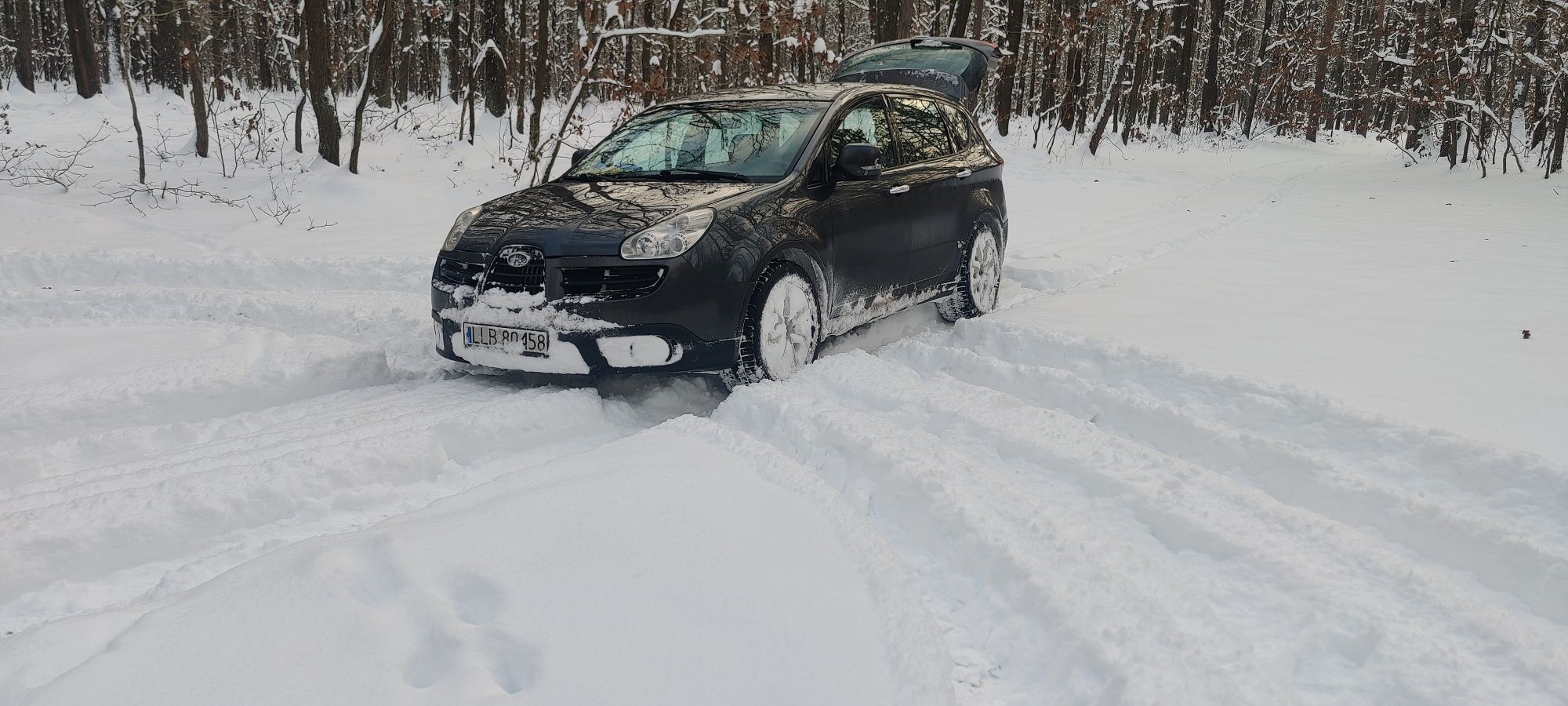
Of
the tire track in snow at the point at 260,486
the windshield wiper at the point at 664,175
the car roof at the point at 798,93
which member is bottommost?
the tire track in snow at the point at 260,486

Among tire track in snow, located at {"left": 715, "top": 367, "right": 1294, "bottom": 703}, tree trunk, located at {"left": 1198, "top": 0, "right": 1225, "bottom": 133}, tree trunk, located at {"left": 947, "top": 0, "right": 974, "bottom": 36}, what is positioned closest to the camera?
tire track in snow, located at {"left": 715, "top": 367, "right": 1294, "bottom": 703}

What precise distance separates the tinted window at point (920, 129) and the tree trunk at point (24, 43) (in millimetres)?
28676

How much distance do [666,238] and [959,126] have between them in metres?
3.05

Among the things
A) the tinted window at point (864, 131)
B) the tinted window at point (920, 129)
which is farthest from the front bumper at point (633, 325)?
the tinted window at point (920, 129)

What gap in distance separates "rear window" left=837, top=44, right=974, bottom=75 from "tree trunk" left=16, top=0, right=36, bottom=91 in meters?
→ 25.6

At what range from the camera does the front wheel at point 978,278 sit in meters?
6.75

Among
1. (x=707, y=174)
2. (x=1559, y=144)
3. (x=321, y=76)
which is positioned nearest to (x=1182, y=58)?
(x=1559, y=144)

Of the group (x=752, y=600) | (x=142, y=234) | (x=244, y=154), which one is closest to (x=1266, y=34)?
(x=244, y=154)

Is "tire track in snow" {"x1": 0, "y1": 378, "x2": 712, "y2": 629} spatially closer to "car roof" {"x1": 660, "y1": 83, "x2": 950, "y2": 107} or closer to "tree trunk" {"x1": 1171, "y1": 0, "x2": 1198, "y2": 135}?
"car roof" {"x1": 660, "y1": 83, "x2": 950, "y2": 107}

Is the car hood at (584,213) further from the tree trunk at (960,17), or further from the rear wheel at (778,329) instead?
the tree trunk at (960,17)

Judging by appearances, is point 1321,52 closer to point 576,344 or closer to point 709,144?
point 709,144

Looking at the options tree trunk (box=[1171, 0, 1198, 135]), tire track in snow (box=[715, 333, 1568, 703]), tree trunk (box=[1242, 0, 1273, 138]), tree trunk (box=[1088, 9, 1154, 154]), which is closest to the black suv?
tire track in snow (box=[715, 333, 1568, 703])

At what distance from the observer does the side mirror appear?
17.2 ft

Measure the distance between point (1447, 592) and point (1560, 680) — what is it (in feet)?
1.34
